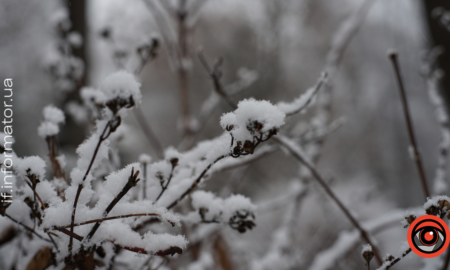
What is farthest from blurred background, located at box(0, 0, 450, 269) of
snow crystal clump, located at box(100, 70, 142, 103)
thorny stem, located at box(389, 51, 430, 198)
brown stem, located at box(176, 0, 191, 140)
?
snow crystal clump, located at box(100, 70, 142, 103)

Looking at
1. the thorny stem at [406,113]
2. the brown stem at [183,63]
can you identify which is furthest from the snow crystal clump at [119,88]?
the brown stem at [183,63]

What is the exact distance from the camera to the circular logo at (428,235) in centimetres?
40

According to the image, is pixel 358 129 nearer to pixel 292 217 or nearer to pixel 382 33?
pixel 382 33

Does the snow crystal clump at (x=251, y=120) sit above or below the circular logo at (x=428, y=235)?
above

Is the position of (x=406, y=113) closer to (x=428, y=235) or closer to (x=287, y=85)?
(x=428, y=235)

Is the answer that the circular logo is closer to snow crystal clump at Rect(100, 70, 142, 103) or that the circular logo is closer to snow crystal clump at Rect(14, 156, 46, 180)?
snow crystal clump at Rect(100, 70, 142, 103)

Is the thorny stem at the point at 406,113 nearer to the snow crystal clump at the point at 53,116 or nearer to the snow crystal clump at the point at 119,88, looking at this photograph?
the snow crystal clump at the point at 119,88

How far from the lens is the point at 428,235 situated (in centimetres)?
44

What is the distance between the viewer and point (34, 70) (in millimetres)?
6582

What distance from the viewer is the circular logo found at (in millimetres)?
401

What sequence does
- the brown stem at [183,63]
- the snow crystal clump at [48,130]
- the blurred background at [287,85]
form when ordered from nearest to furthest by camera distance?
the snow crystal clump at [48,130]
the brown stem at [183,63]
the blurred background at [287,85]

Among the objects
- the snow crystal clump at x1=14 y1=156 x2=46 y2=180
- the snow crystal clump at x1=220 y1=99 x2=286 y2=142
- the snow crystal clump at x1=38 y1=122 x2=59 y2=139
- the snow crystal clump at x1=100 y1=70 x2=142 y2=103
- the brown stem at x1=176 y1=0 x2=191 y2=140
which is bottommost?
the snow crystal clump at x1=220 y1=99 x2=286 y2=142

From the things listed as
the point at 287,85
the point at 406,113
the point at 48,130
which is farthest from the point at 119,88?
the point at 287,85

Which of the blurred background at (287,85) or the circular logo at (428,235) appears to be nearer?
the circular logo at (428,235)
